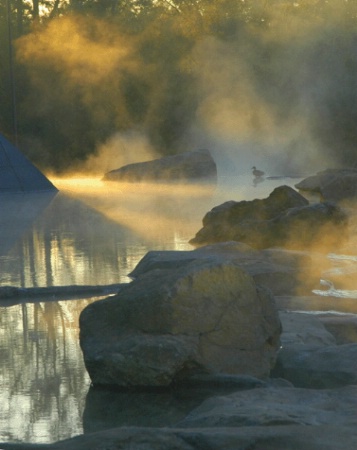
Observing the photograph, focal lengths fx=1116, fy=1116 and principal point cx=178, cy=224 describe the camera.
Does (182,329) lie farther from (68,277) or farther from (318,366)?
(68,277)

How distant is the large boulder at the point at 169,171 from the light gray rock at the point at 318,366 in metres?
20.2

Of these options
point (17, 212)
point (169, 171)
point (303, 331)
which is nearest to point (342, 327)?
point (303, 331)

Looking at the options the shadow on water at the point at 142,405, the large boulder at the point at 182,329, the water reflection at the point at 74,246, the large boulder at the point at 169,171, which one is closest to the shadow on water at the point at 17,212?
the water reflection at the point at 74,246

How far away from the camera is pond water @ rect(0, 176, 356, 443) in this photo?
4641 millimetres

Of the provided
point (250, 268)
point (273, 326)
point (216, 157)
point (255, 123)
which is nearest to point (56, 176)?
point (216, 157)

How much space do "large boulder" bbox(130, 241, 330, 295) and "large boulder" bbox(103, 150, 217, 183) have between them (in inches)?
655

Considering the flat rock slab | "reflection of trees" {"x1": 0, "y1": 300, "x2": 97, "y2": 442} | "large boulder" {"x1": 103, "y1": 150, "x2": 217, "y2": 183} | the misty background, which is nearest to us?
the flat rock slab

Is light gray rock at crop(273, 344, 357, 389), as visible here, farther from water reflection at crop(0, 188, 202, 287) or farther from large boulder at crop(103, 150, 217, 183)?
large boulder at crop(103, 150, 217, 183)

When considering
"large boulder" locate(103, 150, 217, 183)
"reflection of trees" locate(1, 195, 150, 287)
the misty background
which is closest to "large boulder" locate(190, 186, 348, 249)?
"reflection of trees" locate(1, 195, 150, 287)

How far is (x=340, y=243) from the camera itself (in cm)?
1101

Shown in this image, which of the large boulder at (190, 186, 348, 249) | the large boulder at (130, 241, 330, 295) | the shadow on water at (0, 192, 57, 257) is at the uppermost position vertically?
the shadow on water at (0, 192, 57, 257)

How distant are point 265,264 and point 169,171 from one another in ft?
60.0

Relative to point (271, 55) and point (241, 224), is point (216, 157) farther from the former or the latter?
point (241, 224)

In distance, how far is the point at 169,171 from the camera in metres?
26.4
